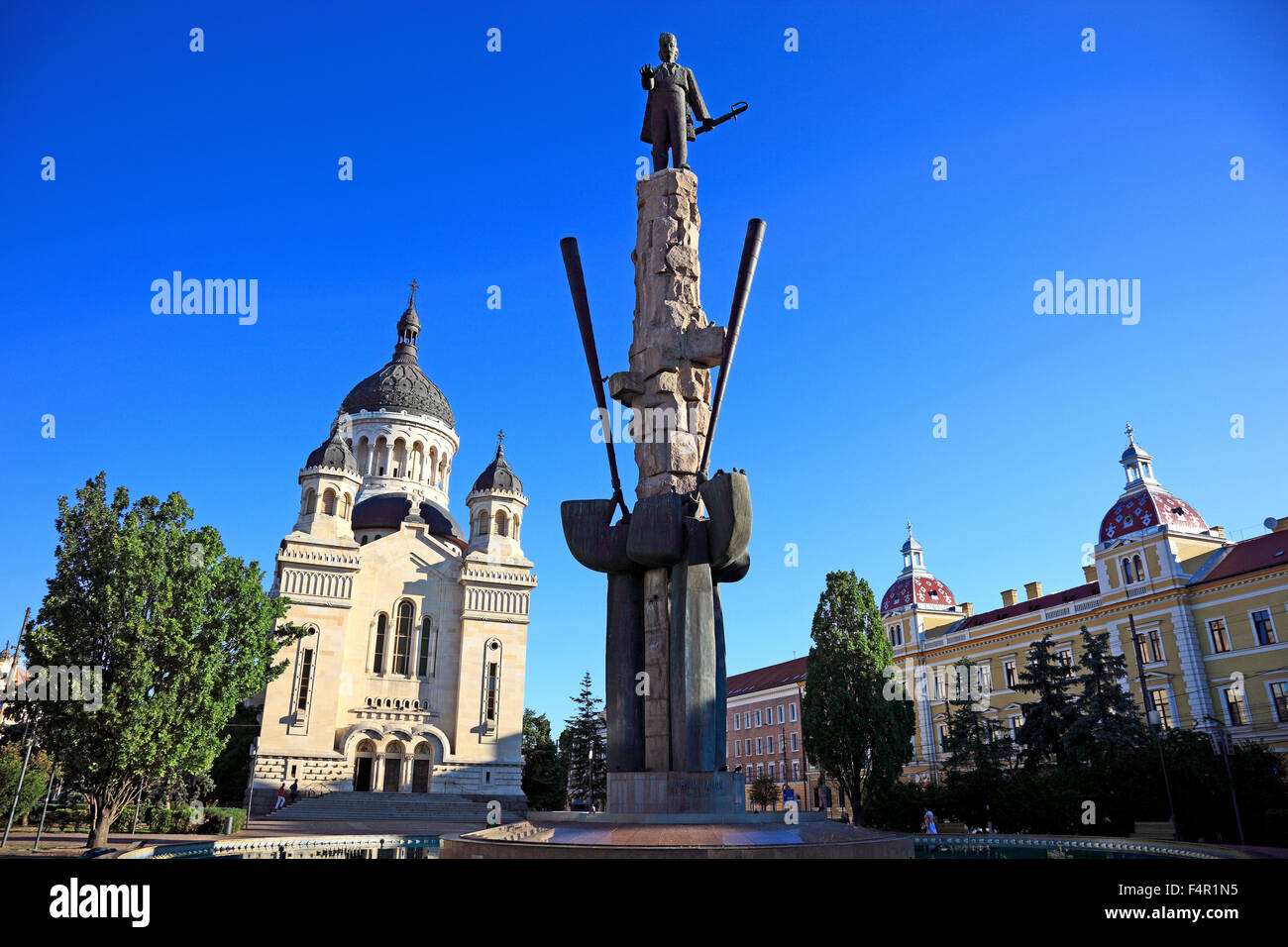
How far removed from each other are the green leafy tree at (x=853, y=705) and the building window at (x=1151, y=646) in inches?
612

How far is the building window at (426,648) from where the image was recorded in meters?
43.0

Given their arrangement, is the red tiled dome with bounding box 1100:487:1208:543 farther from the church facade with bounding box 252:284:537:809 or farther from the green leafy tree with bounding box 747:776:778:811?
the church facade with bounding box 252:284:537:809

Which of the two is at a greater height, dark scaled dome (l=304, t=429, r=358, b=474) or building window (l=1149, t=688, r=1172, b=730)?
dark scaled dome (l=304, t=429, r=358, b=474)

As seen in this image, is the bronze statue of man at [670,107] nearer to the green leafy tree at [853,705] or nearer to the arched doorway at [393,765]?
the green leafy tree at [853,705]

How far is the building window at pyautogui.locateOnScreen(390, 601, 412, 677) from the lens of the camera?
42.8 m

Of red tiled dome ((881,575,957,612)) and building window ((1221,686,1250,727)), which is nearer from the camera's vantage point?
building window ((1221,686,1250,727))

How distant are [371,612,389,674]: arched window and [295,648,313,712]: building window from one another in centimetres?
334

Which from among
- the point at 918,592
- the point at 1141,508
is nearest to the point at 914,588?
the point at 918,592

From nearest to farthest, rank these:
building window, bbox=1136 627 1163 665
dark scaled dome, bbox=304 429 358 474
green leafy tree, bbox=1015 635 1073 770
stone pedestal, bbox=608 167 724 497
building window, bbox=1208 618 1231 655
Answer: stone pedestal, bbox=608 167 724 497, green leafy tree, bbox=1015 635 1073 770, building window, bbox=1208 618 1231 655, building window, bbox=1136 627 1163 665, dark scaled dome, bbox=304 429 358 474

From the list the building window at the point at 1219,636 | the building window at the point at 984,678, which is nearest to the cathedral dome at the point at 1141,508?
the building window at the point at 1219,636

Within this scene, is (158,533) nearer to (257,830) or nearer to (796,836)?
(257,830)

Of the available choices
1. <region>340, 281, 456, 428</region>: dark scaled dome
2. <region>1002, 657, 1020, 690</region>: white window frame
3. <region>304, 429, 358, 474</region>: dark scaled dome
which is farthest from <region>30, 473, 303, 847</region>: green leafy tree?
<region>1002, 657, 1020, 690</region>: white window frame
